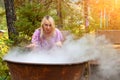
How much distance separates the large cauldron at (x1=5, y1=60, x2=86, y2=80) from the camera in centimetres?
336

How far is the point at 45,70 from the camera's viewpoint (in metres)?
3.38

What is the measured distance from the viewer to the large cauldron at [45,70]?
3361 millimetres

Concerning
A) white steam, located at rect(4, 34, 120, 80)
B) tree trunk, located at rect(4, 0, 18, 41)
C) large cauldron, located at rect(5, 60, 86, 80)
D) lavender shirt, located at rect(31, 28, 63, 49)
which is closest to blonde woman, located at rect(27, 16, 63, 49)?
lavender shirt, located at rect(31, 28, 63, 49)

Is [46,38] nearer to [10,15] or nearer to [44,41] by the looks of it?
[44,41]

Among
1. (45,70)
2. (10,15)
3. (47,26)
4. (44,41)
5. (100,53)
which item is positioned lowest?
(100,53)

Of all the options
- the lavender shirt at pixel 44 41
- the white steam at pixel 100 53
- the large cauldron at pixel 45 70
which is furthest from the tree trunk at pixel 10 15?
the large cauldron at pixel 45 70

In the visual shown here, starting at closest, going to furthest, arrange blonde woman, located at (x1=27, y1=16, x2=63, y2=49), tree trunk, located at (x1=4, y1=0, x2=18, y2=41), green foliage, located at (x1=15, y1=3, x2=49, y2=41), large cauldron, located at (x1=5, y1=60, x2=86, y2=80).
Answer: large cauldron, located at (x1=5, y1=60, x2=86, y2=80), blonde woman, located at (x1=27, y1=16, x2=63, y2=49), green foliage, located at (x1=15, y1=3, x2=49, y2=41), tree trunk, located at (x1=4, y1=0, x2=18, y2=41)

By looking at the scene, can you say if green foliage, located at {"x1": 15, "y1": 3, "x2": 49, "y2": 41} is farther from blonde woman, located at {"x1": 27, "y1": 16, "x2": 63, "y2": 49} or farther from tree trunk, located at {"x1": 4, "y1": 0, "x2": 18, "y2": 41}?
blonde woman, located at {"x1": 27, "y1": 16, "x2": 63, "y2": 49}

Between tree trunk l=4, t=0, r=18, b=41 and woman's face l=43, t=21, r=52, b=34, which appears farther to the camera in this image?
tree trunk l=4, t=0, r=18, b=41

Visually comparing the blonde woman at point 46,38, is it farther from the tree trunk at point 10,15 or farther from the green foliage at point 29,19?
the tree trunk at point 10,15

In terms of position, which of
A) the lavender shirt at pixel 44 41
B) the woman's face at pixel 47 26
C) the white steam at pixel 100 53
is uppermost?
the woman's face at pixel 47 26

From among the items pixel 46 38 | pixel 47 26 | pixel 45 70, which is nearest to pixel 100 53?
pixel 46 38

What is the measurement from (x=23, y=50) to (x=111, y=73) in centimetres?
186

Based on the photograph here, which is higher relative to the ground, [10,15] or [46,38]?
[10,15]
